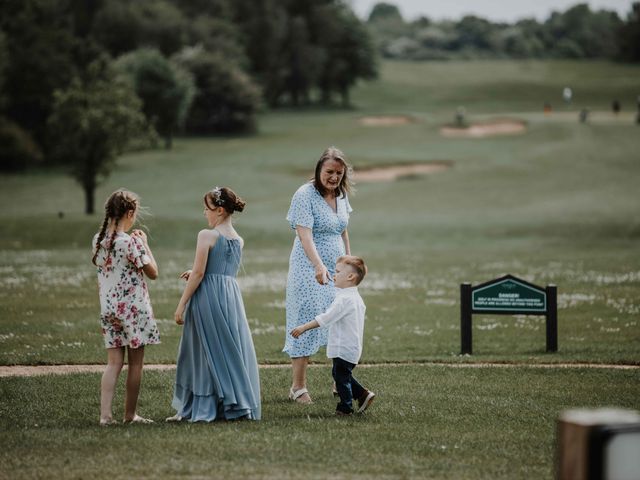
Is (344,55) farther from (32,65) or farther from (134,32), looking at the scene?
(32,65)

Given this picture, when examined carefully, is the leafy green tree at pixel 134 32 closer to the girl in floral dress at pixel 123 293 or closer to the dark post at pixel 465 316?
the dark post at pixel 465 316

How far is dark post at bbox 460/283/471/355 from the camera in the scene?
14148 mm

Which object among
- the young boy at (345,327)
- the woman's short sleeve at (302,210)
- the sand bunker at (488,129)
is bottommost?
the young boy at (345,327)

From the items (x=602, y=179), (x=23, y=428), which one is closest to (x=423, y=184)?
(x=602, y=179)

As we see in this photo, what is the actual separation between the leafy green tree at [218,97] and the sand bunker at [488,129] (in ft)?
53.9

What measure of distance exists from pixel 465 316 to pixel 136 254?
254 inches

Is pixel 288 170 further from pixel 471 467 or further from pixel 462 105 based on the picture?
pixel 471 467

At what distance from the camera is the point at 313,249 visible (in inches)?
407

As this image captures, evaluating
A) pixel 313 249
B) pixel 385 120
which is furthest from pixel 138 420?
pixel 385 120

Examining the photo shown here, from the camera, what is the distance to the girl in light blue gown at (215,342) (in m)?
9.31

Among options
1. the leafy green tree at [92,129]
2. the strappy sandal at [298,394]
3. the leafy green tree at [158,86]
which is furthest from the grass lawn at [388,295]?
the leafy green tree at [158,86]

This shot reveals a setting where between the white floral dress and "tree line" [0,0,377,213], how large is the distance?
107 feet

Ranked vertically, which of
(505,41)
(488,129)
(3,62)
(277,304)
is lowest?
(277,304)

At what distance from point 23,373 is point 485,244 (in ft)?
82.9
